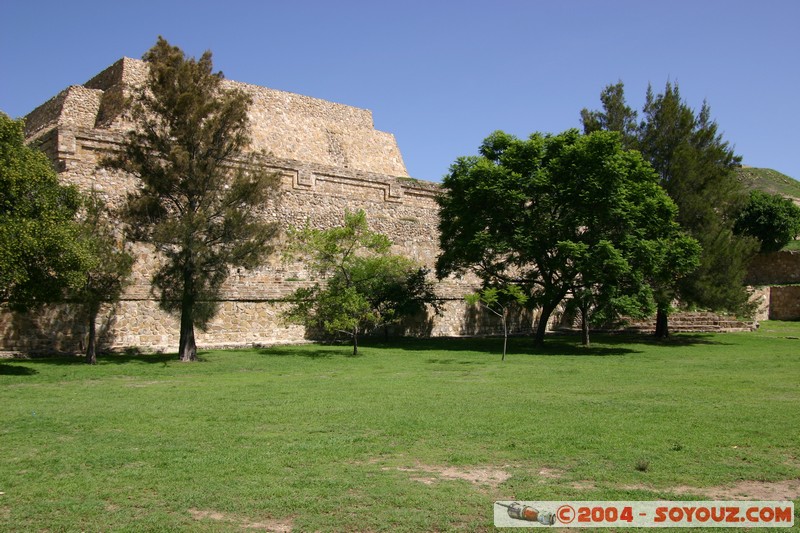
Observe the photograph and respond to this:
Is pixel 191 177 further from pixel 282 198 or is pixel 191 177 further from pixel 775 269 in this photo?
pixel 775 269

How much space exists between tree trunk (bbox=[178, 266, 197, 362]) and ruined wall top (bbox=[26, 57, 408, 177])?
732 centimetres

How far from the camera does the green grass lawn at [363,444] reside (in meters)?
5.28

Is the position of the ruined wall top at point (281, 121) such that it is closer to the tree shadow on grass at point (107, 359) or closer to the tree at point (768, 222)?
the tree shadow on grass at point (107, 359)

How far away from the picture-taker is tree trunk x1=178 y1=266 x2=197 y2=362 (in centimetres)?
1655

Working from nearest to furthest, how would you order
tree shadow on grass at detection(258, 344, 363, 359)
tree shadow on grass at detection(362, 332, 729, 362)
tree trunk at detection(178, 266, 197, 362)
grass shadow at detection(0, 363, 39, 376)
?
grass shadow at detection(0, 363, 39, 376), tree trunk at detection(178, 266, 197, 362), tree shadow on grass at detection(258, 344, 363, 359), tree shadow on grass at detection(362, 332, 729, 362)

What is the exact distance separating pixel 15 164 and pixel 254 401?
7004 millimetres

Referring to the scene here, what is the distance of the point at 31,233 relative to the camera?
13000mm

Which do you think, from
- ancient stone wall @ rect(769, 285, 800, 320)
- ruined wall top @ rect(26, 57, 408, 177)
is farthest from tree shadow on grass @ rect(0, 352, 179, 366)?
ancient stone wall @ rect(769, 285, 800, 320)

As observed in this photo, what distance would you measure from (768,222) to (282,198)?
92.9 feet

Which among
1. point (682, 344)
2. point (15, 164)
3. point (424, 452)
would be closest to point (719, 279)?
point (682, 344)

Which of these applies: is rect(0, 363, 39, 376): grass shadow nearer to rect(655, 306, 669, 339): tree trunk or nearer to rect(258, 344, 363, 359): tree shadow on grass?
rect(258, 344, 363, 359): tree shadow on grass

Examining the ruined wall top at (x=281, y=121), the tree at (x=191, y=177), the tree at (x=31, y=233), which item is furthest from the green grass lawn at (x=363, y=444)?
the ruined wall top at (x=281, y=121)

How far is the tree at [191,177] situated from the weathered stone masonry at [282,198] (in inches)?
93.0

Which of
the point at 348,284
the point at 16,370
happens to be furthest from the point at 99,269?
the point at 348,284
